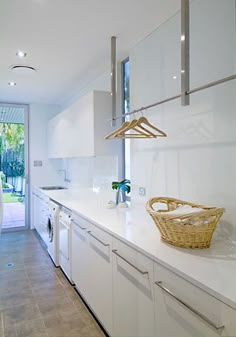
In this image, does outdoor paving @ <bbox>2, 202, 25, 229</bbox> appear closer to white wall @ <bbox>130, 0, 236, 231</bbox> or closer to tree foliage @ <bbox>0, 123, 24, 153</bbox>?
tree foliage @ <bbox>0, 123, 24, 153</bbox>

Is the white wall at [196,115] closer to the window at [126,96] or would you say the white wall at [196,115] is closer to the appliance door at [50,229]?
the window at [126,96]

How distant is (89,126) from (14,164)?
2929 millimetres

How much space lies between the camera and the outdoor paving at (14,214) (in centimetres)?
551

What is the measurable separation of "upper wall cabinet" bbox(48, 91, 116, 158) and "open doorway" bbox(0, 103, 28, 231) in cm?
188

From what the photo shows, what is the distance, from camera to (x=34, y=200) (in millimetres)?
5332

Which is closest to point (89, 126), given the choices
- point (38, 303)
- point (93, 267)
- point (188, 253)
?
point (93, 267)

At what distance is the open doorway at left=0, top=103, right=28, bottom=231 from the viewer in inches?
213

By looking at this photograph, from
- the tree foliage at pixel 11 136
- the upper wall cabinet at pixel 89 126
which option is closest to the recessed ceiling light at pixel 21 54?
the upper wall cabinet at pixel 89 126

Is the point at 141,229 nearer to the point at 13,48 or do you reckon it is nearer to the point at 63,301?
the point at 63,301

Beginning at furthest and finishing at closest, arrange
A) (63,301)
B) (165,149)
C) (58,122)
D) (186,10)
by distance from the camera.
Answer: (58,122), (63,301), (165,149), (186,10)

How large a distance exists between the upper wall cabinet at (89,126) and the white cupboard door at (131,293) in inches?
57.6

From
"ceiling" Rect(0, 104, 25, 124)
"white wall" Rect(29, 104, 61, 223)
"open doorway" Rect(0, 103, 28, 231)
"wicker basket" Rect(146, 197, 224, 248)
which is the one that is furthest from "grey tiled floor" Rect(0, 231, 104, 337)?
"ceiling" Rect(0, 104, 25, 124)

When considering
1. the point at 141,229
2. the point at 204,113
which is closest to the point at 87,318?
the point at 141,229

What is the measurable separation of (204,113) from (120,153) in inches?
59.1
